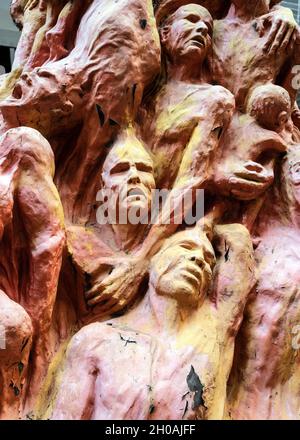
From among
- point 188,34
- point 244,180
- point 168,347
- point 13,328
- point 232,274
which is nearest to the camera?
point 13,328

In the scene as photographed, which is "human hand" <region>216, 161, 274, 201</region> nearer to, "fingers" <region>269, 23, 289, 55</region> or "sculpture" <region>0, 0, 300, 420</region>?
"sculpture" <region>0, 0, 300, 420</region>

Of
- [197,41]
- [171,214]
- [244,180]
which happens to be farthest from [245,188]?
[197,41]

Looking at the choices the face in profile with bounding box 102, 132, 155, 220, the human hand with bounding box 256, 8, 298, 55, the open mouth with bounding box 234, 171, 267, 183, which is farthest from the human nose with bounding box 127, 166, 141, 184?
the human hand with bounding box 256, 8, 298, 55

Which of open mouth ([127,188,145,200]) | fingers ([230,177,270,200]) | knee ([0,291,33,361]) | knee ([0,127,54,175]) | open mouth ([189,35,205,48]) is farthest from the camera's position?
open mouth ([189,35,205,48])

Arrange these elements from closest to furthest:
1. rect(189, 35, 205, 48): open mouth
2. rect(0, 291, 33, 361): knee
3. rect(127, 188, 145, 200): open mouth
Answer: rect(0, 291, 33, 361): knee, rect(127, 188, 145, 200): open mouth, rect(189, 35, 205, 48): open mouth

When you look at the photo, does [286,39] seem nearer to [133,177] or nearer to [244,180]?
[244,180]

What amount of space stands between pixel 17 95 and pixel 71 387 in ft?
2.34

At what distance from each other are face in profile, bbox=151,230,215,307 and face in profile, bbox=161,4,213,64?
534 millimetres

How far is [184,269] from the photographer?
1252 millimetres

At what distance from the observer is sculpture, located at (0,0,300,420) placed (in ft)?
3.88

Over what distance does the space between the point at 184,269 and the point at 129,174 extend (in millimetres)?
269

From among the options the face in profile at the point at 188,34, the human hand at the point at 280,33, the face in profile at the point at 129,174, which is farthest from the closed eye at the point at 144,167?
the human hand at the point at 280,33

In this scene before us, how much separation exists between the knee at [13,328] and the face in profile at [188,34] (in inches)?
32.8

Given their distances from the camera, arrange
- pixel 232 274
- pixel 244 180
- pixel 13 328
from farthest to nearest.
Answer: pixel 244 180 → pixel 232 274 → pixel 13 328
